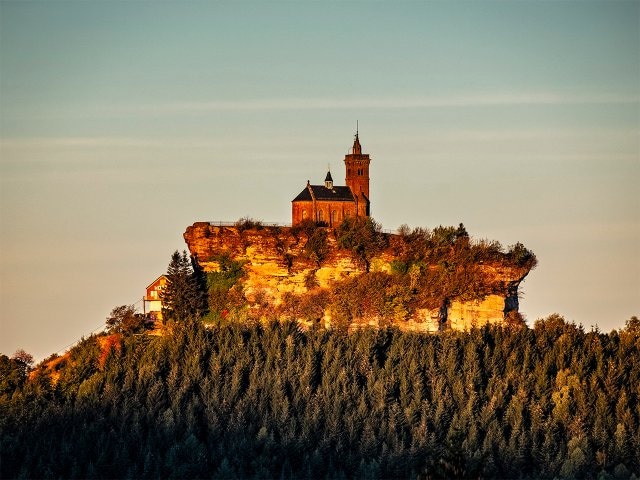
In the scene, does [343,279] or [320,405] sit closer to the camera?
[320,405]

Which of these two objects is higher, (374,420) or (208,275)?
(208,275)

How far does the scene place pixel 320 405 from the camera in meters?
86.4

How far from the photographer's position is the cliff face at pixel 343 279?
9012 centimetres

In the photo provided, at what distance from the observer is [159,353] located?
89.1 meters

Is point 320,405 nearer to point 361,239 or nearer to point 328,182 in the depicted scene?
point 361,239

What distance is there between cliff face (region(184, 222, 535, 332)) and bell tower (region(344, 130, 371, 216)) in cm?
590

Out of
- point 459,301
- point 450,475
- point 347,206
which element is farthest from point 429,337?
point 450,475

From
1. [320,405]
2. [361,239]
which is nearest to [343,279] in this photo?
[361,239]

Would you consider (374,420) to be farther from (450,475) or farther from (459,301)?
(450,475)

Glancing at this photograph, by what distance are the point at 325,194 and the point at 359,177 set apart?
2541 millimetres

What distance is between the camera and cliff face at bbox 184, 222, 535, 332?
9012cm

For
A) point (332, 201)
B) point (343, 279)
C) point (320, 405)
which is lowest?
point (320, 405)

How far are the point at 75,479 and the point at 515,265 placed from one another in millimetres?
20457

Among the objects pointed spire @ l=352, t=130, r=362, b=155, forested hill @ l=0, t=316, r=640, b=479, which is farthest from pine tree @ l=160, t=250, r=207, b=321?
pointed spire @ l=352, t=130, r=362, b=155
